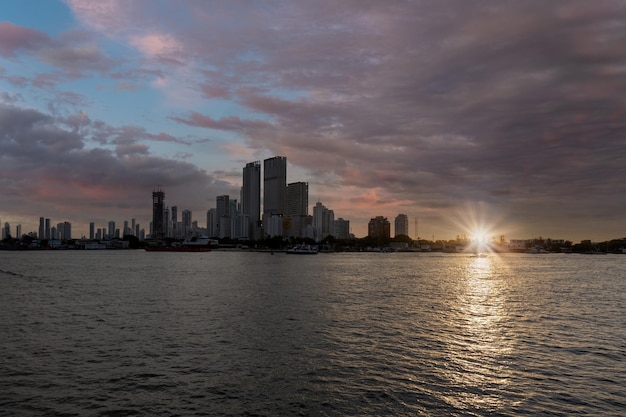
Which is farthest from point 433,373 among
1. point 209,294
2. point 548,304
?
point 209,294

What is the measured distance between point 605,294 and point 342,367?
7288 centimetres

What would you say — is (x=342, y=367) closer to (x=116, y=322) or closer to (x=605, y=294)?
(x=116, y=322)

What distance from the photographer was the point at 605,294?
83.0 m

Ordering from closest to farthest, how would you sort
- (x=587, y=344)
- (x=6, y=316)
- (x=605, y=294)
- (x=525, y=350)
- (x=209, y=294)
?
(x=525, y=350) → (x=587, y=344) → (x=6, y=316) → (x=209, y=294) → (x=605, y=294)

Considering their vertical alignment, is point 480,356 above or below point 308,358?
below

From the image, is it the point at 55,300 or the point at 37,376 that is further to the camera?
the point at 55,300

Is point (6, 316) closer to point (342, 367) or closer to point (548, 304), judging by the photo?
point (342, 367)

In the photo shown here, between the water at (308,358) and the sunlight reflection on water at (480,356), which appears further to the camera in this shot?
the sunlight reflection on water at (480,356)

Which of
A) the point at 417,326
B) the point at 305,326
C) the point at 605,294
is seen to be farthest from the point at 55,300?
the point at 605,294

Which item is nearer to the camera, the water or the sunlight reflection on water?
the water

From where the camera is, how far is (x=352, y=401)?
25172mm

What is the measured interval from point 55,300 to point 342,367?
5360cm

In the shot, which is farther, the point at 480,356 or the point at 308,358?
the point at 480,356

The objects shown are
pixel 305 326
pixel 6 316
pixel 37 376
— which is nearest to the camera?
pixel 37 376
